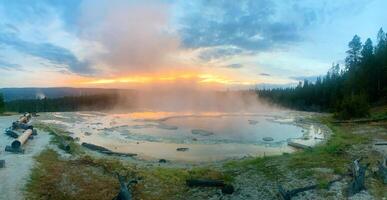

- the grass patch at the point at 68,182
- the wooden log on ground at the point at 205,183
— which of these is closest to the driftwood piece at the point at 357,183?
the wooden log on ground at the point at 205,183

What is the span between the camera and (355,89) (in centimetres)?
8838

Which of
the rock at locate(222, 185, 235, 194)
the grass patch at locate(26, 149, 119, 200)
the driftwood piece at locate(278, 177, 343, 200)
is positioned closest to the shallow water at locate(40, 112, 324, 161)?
the grass patch at locate(26, 149, 119, 200)

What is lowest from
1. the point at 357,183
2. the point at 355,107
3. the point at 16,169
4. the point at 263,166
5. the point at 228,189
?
the point at 228,189

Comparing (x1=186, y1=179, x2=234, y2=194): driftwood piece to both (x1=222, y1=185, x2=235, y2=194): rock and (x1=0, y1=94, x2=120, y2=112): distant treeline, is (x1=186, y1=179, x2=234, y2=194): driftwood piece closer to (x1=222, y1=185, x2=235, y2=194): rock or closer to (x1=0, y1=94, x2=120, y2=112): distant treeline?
(x1=222, y1=185, x2=235, y2=194): rock

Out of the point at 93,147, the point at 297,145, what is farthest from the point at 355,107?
the point at 93,147

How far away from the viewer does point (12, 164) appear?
2523cm

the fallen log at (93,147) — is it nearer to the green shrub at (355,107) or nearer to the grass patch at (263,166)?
the grass patch at (263,166)

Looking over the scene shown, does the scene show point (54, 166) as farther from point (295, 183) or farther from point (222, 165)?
point (295, 183)

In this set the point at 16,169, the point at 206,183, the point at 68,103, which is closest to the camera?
the point at 206,183

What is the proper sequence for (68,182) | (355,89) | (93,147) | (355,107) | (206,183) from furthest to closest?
(355,89) → (355,107) → (93,147) → (206,183) → (68,182)

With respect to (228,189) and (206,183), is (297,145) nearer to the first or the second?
(206,183)

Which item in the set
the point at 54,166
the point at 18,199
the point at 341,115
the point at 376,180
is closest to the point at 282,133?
the point at 341,115

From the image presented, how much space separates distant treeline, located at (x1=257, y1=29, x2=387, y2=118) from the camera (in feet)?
225

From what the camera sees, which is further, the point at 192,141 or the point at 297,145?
the point at 192,141
